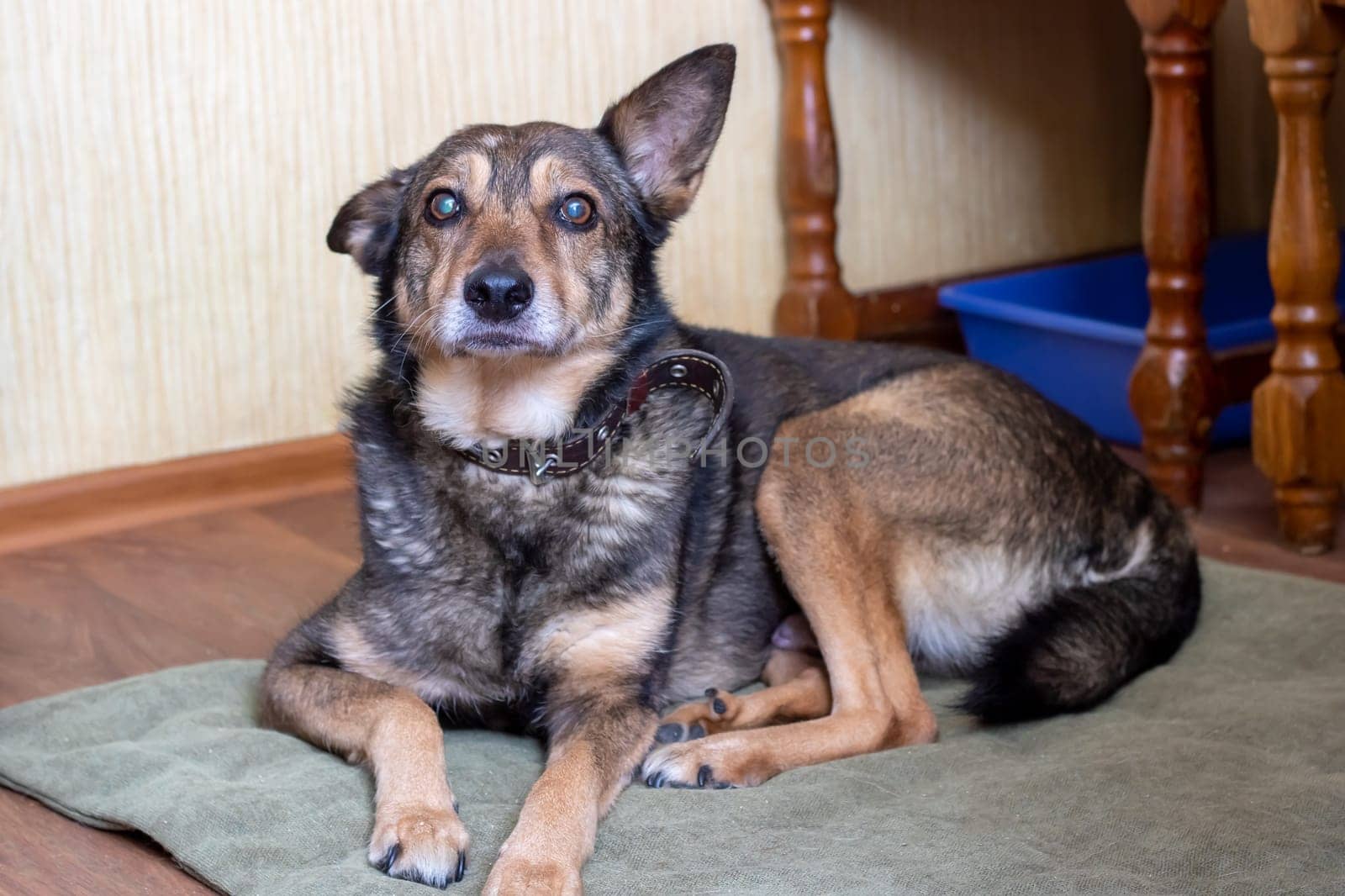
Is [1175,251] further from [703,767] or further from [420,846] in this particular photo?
[420,846]

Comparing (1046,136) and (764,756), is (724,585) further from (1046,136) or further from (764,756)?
(1046,136)

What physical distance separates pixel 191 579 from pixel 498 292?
66.0 inches

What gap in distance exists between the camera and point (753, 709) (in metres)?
2.65

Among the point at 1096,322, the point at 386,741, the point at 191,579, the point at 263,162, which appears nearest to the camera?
the point at 386,741

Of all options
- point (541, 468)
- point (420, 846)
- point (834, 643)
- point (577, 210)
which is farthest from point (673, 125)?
point (420, 846)

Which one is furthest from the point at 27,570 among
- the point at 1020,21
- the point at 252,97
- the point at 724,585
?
the point at 1020,21

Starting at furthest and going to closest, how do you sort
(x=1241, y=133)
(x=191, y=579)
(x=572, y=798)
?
1. (x=1241, y=133)
2. (x=191, y=579)
3. (x=572, y=798)

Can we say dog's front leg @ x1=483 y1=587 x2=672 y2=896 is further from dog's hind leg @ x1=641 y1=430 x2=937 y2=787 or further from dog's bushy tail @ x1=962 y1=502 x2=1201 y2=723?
dog's bushy tail @ x1=962 y1=502 x2=1201 y2=723

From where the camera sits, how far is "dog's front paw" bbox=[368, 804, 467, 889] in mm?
2041

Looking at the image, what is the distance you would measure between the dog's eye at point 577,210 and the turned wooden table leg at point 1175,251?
167cm

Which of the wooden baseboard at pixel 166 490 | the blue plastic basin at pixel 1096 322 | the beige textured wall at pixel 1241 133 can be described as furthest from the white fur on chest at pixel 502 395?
the beige textured wall at pixel 1241 133

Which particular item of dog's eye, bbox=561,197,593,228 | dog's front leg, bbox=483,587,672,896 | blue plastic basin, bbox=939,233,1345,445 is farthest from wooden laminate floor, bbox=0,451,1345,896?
dog's eye, bbox=561,197,593,228

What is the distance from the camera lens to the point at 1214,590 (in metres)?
3.21

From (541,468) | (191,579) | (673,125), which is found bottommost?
(191,579)
